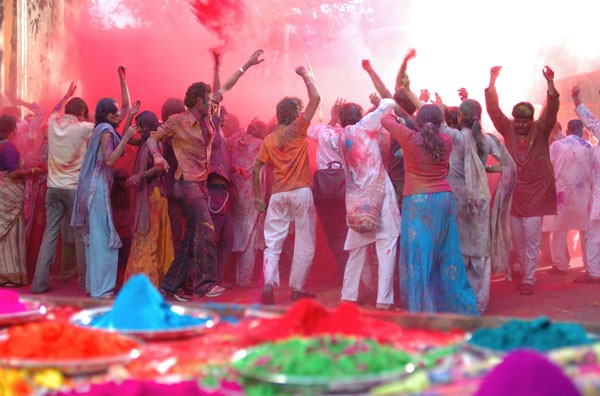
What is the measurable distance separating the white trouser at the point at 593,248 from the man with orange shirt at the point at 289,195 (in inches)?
140

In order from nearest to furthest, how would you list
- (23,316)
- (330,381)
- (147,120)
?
(330,381)
(23,316)
(147,120)

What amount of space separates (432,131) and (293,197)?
164cm

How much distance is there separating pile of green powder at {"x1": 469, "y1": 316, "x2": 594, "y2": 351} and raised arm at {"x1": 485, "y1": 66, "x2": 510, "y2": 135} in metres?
5.72

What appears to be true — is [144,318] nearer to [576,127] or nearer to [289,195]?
[289,195]

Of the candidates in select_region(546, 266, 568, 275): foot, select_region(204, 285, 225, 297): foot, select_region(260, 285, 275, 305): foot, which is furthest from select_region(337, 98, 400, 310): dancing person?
select_region(546, 266, 568, 275): foot

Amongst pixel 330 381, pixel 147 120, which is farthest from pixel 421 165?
pixel 330 381

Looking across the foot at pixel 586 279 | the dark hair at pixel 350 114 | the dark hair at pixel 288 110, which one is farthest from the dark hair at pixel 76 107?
the foot at pixel 586 279

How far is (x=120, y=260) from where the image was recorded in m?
8.61

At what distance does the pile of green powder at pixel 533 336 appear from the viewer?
2131mm

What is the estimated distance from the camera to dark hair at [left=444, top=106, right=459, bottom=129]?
24.4ft

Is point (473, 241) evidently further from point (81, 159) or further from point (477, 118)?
point (81, 159)

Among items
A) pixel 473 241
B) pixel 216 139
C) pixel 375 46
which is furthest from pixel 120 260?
pixel 375 46

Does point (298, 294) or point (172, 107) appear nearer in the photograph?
point (298, 294)

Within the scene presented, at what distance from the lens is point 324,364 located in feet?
6.20
